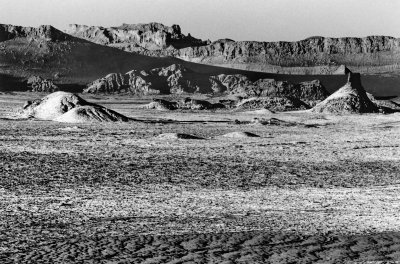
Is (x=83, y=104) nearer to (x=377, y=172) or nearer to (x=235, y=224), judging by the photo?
(x=377, y=172)

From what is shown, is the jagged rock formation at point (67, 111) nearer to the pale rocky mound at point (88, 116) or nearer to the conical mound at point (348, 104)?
the pale rocky mound at point (88, 116)

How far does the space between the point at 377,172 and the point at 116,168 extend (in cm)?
409

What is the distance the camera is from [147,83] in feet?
260

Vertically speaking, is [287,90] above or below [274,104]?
below

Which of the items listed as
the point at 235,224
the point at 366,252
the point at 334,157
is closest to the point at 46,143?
the point at 334,157

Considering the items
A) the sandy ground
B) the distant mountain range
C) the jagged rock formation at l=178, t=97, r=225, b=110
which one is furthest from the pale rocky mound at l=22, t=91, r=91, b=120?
the distant mountain range

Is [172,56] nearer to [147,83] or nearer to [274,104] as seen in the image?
[147,83]

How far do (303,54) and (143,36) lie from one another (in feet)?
98.4

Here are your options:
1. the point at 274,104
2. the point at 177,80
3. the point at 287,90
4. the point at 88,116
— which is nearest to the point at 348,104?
the point at 274,104

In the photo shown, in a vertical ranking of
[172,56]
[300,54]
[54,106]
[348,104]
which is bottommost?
[348,104]

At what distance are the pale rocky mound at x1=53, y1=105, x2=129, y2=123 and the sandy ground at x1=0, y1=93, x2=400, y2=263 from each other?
7.47m

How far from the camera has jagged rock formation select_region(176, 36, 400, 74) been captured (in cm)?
12206

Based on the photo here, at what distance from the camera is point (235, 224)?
7.60m

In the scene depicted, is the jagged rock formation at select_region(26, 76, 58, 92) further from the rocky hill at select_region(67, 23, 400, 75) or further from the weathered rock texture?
the rocky hill at select_region(67, 23, 400, 75)
